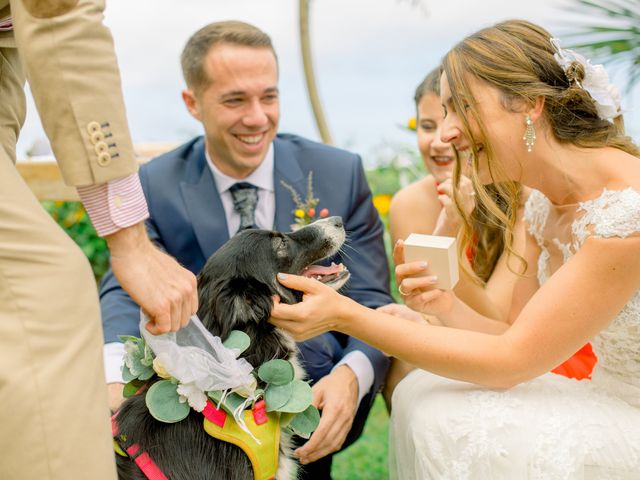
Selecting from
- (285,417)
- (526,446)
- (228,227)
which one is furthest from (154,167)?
(526,446)

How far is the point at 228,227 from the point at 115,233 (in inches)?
72.2

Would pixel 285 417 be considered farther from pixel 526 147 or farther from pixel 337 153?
pixel 337 153

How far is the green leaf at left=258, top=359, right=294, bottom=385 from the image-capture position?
2283 mm

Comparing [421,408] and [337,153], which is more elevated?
[337,153]

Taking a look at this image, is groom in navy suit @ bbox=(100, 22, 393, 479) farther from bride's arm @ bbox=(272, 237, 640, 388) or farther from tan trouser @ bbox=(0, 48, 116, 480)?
tan trouser @ bbox=(0, 48, 116, 480)

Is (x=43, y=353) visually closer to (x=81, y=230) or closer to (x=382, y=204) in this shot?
(x=382, y=204)

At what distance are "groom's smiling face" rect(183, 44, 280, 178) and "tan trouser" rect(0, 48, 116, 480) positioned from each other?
2.12 m

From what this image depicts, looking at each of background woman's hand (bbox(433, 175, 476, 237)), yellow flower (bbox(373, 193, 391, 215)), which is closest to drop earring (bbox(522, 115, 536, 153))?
background woman's hand (bbox(433, 175, 476, 237))

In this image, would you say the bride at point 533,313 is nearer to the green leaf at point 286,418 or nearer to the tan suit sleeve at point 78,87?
the green leaf at point 286,418

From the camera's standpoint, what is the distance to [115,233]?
5.51ft

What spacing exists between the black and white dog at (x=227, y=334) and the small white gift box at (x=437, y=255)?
10.6 inches

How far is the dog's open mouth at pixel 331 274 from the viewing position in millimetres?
2636

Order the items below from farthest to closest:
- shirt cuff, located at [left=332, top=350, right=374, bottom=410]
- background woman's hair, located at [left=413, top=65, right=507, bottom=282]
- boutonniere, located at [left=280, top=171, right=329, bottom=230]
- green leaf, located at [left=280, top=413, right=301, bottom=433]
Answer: boutonniere, located at [left=280, top=171, right=329, bottom=230] < background woman's hair, located at [left=413, top=65, right=507, bottom=282] < shirt cuff, located at [left=332, top=350, right=374, bottom=410] < green leaf, located at [left=280, top=413, right=301, bottom=433]

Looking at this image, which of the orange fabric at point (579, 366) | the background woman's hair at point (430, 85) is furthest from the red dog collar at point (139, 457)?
the background woman's hair at point (430, 85)
